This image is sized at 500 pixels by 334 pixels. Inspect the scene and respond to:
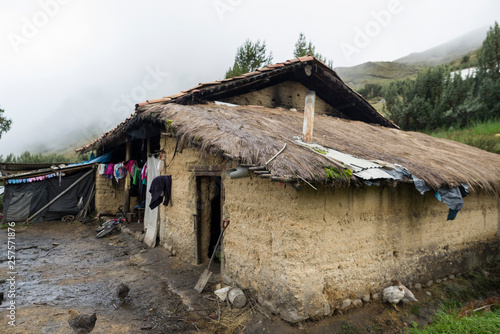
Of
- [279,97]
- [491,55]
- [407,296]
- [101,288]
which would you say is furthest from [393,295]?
[491,55]

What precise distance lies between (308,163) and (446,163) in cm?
352

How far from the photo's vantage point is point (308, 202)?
3723 mm

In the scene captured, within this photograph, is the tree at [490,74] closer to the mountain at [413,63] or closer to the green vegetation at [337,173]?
the green vegetation at [337,173]

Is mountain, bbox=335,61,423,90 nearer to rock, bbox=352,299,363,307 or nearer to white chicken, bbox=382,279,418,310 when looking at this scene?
white chicken, bbox=382,279,418,310

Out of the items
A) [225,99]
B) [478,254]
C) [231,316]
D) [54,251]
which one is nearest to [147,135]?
[225,99]

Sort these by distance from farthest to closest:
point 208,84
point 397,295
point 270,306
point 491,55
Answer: point 491,55 → point 208,84 → point 397,295 → point 270,306

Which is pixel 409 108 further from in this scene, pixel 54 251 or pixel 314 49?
pixel 54 251

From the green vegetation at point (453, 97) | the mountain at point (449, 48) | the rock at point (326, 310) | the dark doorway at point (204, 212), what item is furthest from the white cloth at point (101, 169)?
the mountain at point (449, 48)

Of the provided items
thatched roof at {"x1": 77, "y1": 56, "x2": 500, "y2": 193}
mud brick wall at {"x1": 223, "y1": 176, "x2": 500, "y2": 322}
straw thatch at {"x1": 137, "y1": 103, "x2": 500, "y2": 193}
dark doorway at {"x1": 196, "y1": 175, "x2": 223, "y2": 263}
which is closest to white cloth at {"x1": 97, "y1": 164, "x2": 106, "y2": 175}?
thatched roof at {"x1": 77, "y1": 56, "x2": 500, "y2": 193}

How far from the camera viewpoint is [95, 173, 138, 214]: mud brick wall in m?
11.0

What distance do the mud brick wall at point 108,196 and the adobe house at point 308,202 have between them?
5024 mm

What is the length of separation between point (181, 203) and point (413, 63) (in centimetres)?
8725

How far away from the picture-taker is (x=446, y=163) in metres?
5.30

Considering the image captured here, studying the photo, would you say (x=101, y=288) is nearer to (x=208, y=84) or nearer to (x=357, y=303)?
(x=357, y=303)
